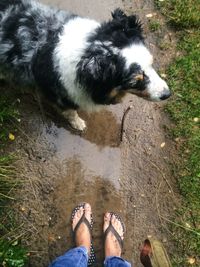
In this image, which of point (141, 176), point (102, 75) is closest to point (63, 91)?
point (102, 75)

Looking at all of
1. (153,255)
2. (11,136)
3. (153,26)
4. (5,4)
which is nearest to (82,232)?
(153,255)

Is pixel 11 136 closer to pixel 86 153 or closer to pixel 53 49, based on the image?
pixel 86 153

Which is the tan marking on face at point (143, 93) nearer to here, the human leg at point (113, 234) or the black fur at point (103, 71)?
the black fur at point (103, 71)

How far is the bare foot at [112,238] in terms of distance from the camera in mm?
3912

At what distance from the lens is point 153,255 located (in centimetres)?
360

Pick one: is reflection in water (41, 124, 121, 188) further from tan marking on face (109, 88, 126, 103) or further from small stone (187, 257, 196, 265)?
small stone (187, 257, 196, 265)

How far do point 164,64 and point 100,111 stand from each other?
90 centimetres

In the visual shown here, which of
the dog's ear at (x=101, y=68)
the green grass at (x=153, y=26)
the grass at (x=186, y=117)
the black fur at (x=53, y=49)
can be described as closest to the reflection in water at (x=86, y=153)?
the black fur at (x=53, y=49)

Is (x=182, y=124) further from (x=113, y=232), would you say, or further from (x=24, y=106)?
(x=24, y=106)

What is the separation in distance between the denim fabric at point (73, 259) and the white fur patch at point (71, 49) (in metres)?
1.34

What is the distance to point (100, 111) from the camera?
14.2ft

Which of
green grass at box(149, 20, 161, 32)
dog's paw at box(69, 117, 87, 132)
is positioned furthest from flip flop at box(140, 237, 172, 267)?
green grass at box(149, 20, 161, 32)

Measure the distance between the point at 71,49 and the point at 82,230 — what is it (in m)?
1.66

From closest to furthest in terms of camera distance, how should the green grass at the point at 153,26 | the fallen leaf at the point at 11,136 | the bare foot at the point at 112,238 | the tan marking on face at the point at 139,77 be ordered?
the tan marking on face at the point at 139,77
the bare foot at the point at 112,238
the fallen leaf at the point at 11,136
the green grass at the point at 153,26
